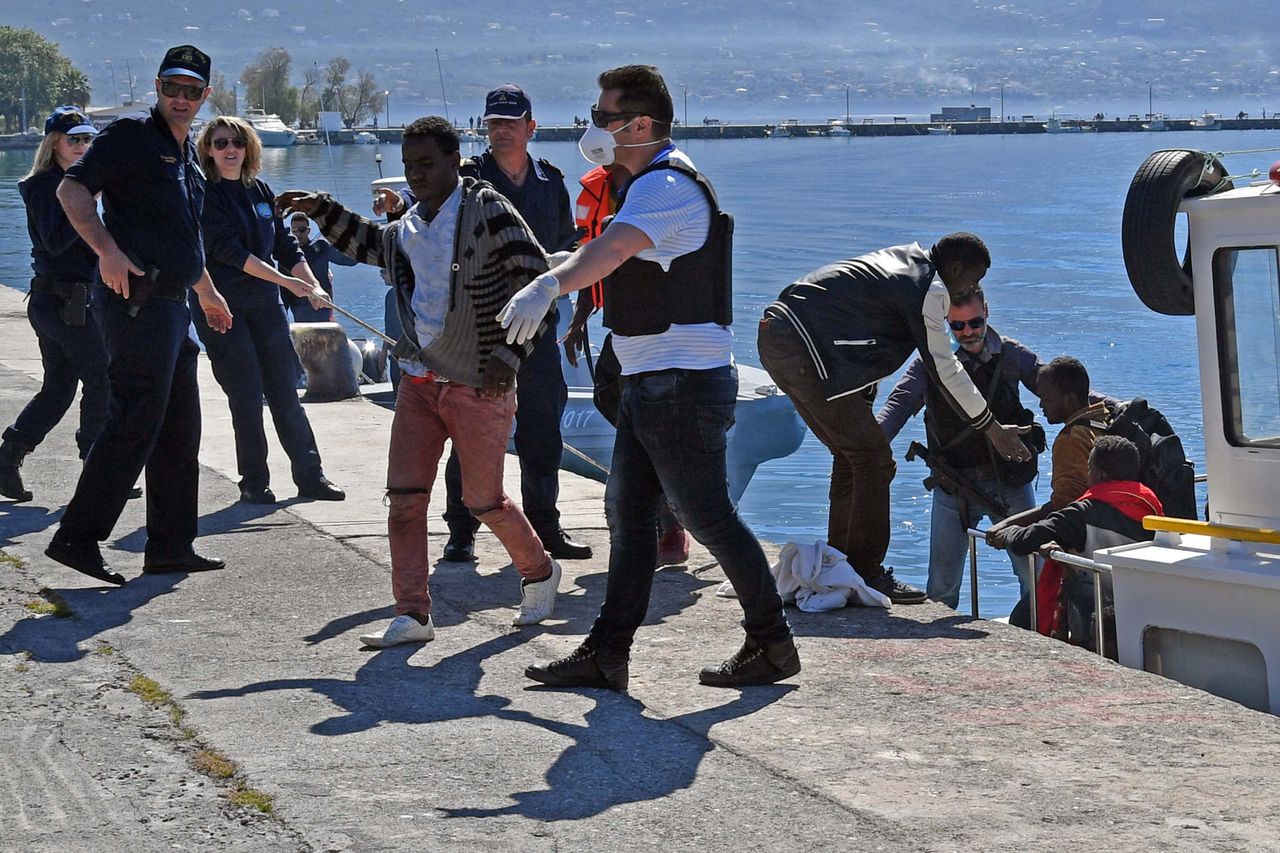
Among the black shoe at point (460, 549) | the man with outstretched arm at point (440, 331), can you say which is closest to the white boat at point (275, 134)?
the black shoe at point (460, 549)

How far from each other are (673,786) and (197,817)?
3.81 feet

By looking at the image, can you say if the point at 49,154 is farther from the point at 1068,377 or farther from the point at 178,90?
the point at 1068,377

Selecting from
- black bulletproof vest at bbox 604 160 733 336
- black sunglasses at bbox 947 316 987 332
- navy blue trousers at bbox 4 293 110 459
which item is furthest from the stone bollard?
black bulletproof vest at bbox 604 160 733 336

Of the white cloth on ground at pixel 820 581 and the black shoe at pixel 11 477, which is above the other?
the black shoe at pixel 11 477

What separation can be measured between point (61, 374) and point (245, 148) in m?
1.53

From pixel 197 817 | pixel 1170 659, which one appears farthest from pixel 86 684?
pixel 1170 659

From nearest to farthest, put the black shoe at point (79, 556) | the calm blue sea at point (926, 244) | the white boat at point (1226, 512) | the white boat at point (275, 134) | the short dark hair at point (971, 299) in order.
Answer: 1. the white boat at point (1226, 512)
2. the black shoe at point (79, 556)
3. the short dark hair at point (971, 299)
4. the calm blue sea at point (926, 244)
5. the white boat at point (275, 134)

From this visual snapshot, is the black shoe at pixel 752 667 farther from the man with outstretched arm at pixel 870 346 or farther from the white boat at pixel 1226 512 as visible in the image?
the white boat at pixel 1226 512

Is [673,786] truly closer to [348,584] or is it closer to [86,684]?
[86,684]

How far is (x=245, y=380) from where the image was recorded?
856cm

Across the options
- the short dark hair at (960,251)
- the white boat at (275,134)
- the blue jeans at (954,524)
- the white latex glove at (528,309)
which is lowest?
the blue jeans at (954,524)

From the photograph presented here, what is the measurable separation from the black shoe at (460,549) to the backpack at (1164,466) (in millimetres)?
2694

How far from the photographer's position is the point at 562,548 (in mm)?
7422

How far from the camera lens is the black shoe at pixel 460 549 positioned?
7211 mm
